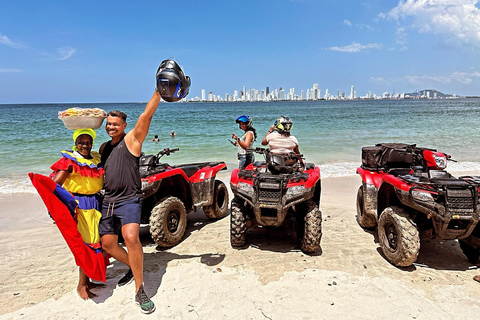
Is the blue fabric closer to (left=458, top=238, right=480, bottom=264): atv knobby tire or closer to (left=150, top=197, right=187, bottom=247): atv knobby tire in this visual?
(left=150, top=197, right=187, bottom=247): atv knobby tire

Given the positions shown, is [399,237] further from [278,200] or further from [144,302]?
[144,302]

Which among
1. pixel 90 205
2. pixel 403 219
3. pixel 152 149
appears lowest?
pixel 152 149

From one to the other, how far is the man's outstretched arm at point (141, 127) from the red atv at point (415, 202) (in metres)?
3.11

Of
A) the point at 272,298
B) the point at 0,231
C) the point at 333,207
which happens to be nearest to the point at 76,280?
the point at 272,298

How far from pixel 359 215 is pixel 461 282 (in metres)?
2.08

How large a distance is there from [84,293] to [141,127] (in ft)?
6.44

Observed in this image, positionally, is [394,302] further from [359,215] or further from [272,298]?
[359,215]

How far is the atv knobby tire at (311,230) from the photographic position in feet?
14.4

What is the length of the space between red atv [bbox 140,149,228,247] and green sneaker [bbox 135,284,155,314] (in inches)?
51.2

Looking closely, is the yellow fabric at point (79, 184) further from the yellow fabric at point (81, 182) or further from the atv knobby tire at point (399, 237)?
the atv knobby tire at point (399, 237)

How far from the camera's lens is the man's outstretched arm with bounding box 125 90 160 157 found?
3.11 meters

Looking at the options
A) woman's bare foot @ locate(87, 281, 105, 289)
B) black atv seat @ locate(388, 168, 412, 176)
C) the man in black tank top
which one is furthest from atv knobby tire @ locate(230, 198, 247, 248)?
black atv seat @ locate(388, 168, 412, 176)

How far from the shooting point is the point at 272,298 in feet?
11.5

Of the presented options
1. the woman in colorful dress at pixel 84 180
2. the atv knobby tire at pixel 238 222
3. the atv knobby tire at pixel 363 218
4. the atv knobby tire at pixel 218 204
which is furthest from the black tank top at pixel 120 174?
the atv knobby tire at pixel 363 218
